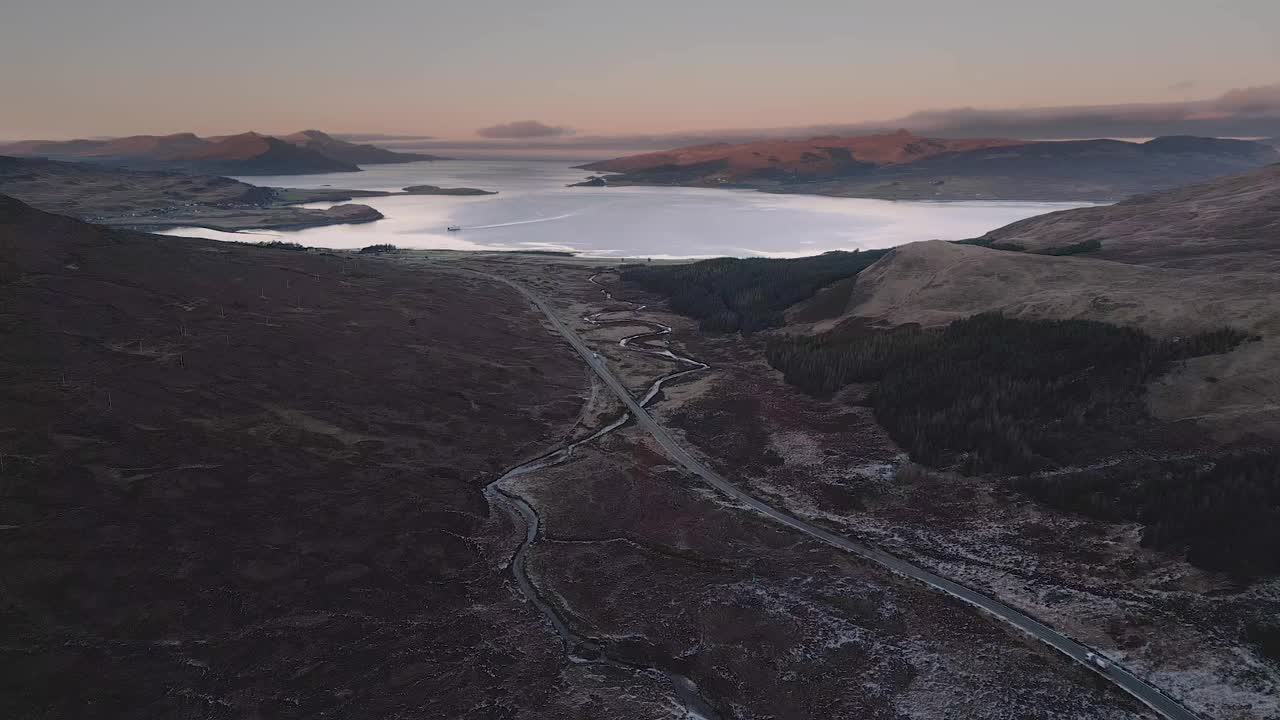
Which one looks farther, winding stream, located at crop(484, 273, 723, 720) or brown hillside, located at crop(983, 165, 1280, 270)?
brown hillside, located at crop(983, 165, 1280, 270)

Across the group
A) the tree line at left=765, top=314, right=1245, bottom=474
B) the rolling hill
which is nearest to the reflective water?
the rolling hill

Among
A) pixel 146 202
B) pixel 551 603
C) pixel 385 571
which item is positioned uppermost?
pixel 146 202

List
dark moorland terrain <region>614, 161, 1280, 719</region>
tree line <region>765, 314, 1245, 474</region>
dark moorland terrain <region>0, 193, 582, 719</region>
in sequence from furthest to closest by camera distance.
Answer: tree line <region>765, 314, 1245, 474</region>
dark moorland terrain <region>614, 161, 1280, 719</region>
dark moorland terrain <region>0, 193, 582, 719</region>

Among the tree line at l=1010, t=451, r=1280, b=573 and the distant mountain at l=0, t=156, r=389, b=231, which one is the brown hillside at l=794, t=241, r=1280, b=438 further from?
the distant mountain at l=0, t=156, r=389, b=231

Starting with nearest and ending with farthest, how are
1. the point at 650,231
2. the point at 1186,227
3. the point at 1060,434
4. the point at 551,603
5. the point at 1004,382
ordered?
the point at 551,603 → the point at 1060,434 → the point at 1004,382 → the point at 1186,227 → the point at 650,231

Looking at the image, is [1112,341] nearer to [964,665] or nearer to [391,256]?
[964,665]

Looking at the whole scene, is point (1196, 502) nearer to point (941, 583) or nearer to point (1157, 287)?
point (941, 583)

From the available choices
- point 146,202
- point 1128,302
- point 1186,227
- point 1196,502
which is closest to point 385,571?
point 1196,502

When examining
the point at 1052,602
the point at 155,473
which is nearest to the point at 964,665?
the point at 1052,602
